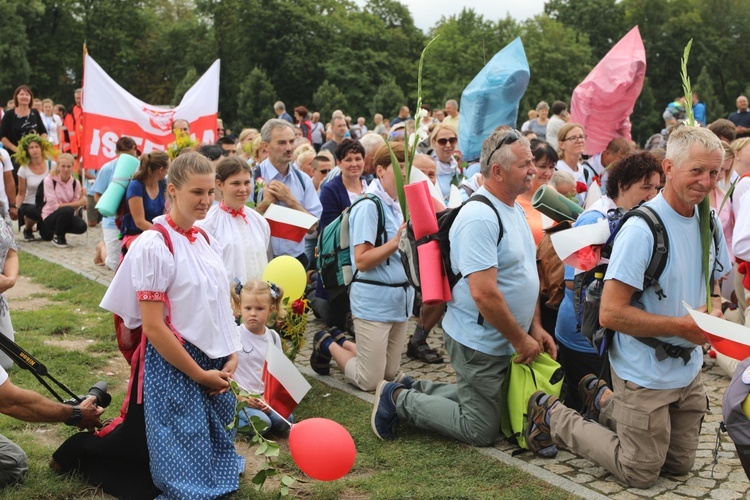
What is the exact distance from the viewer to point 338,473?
13.9 ft

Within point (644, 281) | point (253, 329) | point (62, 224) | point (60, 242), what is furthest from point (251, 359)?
point (60, 242)

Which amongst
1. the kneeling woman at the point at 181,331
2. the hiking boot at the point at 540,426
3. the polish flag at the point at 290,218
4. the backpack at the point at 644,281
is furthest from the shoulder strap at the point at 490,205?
the polish flag at the point at 290,218

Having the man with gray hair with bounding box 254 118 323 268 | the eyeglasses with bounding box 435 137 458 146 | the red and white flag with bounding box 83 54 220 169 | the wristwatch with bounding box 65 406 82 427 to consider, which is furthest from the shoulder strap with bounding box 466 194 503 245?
the red and white flag with bounding box 83 54 220 169

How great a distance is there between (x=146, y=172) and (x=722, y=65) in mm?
53122

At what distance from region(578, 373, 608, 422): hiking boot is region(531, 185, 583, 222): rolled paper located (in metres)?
1.15

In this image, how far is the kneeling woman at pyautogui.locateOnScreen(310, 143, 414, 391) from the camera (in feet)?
20.5

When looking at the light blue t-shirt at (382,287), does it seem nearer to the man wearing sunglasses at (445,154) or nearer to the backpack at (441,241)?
the backpack at (441,241)

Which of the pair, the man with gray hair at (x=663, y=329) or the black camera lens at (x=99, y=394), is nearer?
the man with gray hair at (x=663, y=329)

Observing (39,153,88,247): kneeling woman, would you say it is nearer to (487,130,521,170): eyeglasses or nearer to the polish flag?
the polish flag

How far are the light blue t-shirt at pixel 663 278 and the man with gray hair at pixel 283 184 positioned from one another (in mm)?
3723

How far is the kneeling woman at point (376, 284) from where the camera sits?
626cm

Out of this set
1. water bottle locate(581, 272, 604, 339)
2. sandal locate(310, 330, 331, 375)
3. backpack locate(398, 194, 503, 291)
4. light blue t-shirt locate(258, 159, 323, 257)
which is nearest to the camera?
water bottle locate(581, 272, 604, 339)

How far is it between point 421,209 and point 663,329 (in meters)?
1.60

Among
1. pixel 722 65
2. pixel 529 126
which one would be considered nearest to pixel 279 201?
pixel 529 126
